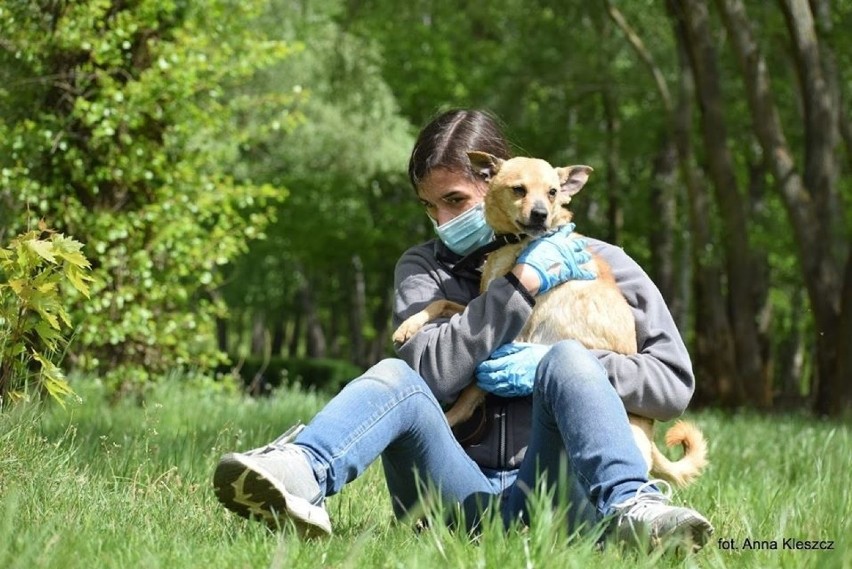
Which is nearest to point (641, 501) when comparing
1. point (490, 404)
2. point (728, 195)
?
point (490, 404)

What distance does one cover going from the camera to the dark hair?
4785 mm

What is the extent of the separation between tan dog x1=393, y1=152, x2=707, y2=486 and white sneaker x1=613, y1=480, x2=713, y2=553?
0.67 metres

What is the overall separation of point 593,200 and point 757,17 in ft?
32.1

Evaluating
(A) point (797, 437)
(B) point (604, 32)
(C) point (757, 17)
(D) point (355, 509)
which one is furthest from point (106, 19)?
(B) point (604, 32)

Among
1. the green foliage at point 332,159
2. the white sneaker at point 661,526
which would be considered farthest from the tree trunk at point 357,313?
the white sneaker at point 661,526

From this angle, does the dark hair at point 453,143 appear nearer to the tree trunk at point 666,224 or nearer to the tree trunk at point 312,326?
the tree trunk at point 666,224

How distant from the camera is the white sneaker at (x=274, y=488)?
11.5ft

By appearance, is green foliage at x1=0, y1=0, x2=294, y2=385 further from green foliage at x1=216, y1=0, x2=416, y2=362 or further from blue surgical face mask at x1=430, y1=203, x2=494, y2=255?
green foliage at x1=216, y1=0, x2=416, y2=362

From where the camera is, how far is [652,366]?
415 centimetres

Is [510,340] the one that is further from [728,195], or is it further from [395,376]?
[728,195]

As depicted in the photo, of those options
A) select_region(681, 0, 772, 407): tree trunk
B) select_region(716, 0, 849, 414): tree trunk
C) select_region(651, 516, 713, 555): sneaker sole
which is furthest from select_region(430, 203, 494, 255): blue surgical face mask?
select_region(681, 0, 772, 407): tree trunk

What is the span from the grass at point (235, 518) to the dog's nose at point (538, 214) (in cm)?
134

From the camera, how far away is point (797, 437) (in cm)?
851

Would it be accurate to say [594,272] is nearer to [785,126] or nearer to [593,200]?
[785,126]
